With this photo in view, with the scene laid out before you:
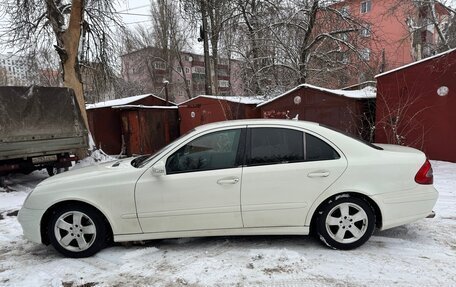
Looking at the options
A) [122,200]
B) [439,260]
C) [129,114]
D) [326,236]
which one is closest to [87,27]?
[129,114]

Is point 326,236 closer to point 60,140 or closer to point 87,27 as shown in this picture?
point 60,140

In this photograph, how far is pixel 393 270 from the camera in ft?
9.86

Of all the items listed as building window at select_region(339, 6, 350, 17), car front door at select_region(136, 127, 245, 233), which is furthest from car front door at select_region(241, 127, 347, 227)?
building window at select_region(339, 6, 350, 17)

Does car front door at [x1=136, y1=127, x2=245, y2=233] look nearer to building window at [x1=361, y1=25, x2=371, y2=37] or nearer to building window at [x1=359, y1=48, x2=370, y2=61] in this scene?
building window at [x1=359, y1=48, x2=370, y2=61]

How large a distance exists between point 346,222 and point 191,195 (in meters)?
1.74

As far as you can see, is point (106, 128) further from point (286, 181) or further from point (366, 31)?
point (286, 181)

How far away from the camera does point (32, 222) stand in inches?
138

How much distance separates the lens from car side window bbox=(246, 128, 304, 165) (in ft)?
11.3

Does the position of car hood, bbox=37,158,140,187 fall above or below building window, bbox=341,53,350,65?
below

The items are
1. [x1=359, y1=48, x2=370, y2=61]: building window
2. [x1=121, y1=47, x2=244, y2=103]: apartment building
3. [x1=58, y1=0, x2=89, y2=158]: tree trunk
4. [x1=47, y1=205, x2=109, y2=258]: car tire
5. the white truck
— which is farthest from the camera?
[x1=121, y1=47, x2=244, y2=103]: apartment building

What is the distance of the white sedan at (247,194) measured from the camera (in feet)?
11.0

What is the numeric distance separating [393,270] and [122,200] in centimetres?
288

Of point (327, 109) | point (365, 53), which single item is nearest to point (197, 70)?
point (365, 53)

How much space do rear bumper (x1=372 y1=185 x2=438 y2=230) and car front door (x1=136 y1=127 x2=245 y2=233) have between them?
5.19ft
